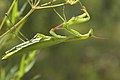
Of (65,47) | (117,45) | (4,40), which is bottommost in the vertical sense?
(117,45)

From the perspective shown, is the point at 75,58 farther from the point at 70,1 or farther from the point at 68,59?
the point at 70,1

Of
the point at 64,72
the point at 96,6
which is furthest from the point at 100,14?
the point at 64,72

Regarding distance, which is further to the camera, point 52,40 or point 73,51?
point 73,51

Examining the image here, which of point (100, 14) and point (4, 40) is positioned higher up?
point (4, 40)

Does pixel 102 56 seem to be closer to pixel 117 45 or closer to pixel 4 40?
pixel 117 45

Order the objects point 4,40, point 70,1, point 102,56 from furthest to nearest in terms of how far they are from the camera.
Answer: point 102,56 → point 4,40 → point 70,1

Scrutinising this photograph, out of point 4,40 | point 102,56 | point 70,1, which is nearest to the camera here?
point 70,1
